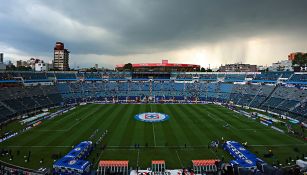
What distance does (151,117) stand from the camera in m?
58.1

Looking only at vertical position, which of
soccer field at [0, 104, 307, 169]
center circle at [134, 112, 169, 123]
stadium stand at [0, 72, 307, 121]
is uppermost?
stadium stand at [0, 72, 307, 121]

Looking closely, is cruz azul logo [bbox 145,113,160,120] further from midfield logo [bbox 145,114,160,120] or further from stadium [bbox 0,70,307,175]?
stadium [bbox 0,70,307,175]

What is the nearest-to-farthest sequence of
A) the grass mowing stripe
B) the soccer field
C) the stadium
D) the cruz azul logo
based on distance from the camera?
1. the stadium
2. the soccer field
3. the grass mowing stripe
4. the cruz azul logo

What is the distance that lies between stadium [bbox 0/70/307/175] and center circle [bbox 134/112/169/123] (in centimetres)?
26

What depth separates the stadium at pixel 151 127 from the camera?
29.2 metres

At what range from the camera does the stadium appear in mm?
29250

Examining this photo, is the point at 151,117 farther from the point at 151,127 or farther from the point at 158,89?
the point at 158,89

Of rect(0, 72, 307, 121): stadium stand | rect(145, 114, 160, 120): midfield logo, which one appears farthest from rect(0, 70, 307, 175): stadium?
rect(0, 72, 307, 121): stadium stand

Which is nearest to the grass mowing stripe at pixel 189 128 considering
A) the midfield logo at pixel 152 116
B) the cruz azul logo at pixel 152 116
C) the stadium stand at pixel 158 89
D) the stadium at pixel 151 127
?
the stadium at pixel 151 127

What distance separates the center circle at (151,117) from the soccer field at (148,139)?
5.37 feet

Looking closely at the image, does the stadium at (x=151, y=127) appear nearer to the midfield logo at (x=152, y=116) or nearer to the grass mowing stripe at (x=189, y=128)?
the midfield logo at (x=152, y=116)

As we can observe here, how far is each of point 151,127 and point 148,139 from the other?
8199 millimetres

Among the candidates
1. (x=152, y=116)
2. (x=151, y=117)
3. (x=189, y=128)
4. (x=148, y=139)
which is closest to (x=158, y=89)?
(x=152, y=116)

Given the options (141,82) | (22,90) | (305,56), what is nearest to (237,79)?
(141,82)
